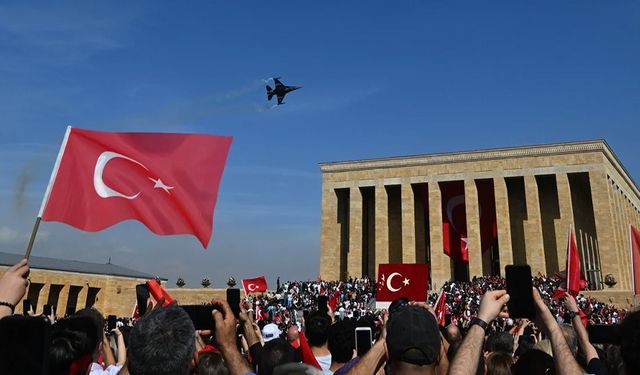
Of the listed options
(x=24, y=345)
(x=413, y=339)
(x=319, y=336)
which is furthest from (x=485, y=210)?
(x=24, y=345)

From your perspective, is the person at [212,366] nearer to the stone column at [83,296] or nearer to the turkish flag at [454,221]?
the turkish flag at [454,221]

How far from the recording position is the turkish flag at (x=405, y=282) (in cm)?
1249

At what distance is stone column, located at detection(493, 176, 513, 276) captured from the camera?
43.2 meters

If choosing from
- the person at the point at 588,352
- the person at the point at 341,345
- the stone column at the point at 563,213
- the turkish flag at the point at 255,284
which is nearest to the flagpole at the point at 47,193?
the person at the point at 341,345

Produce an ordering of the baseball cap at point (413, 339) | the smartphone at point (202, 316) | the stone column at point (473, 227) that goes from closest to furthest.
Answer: the baseball cap at point (413, 339)
the smartphone at point (202, 316)
the stone column at point (473, 227)

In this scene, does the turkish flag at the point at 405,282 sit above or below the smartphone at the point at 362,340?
above

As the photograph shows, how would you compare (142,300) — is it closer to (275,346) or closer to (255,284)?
(275,346)

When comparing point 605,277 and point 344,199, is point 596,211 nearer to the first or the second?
point 605,277

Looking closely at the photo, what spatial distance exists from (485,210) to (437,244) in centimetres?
532

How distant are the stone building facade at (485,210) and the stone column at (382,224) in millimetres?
95

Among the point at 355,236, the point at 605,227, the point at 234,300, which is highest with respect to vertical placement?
the point at 605,227

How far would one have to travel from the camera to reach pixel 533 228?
43312mm

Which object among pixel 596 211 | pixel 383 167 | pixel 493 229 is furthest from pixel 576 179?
pixel 383 167

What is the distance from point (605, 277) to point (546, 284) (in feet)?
31.4
